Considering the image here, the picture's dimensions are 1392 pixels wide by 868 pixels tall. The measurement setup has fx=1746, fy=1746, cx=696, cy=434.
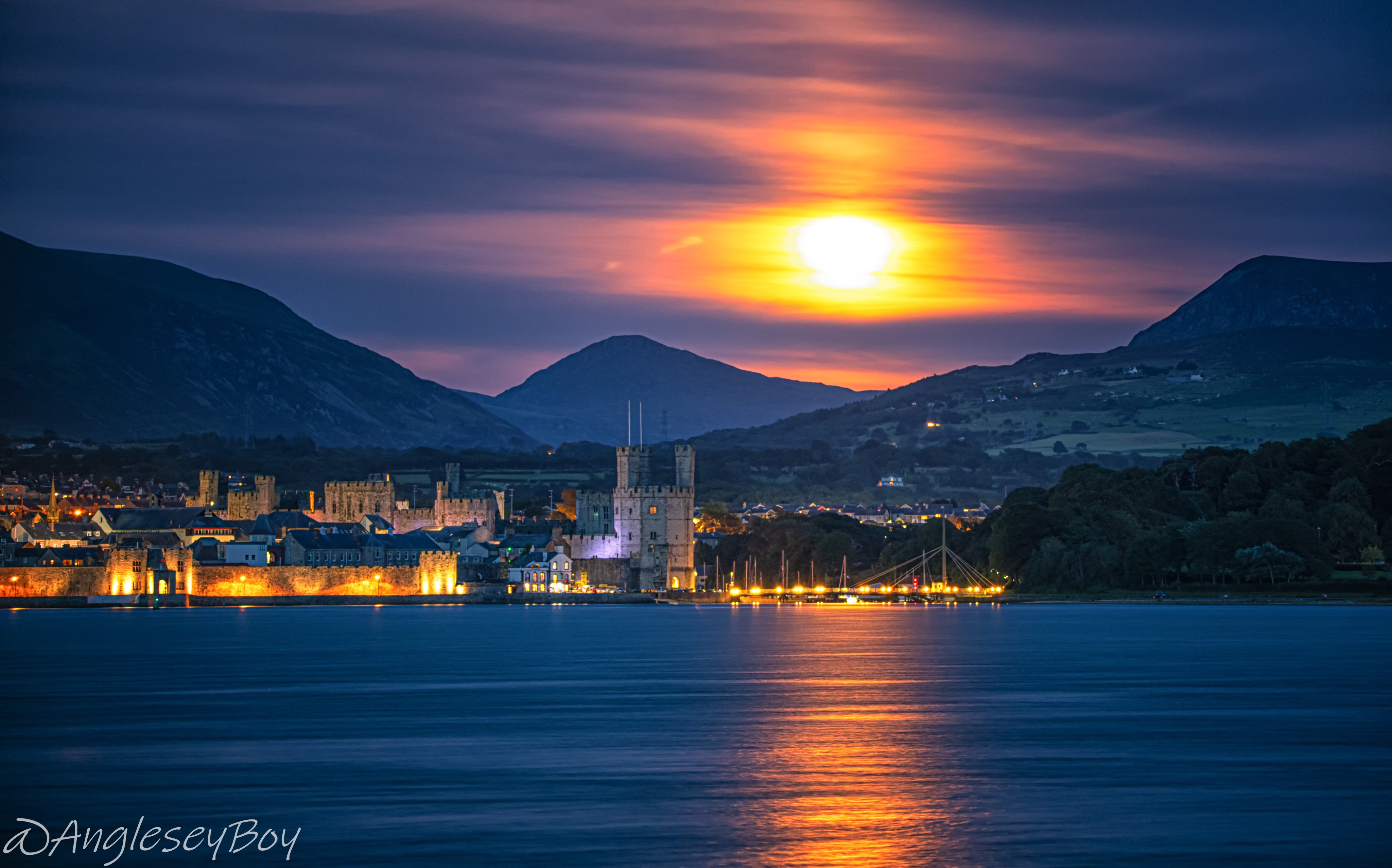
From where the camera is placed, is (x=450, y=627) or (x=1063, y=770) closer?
(x=1063, y=770)

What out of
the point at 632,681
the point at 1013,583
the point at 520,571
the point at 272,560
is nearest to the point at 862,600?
the point at 1013,583

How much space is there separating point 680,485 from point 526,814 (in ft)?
314

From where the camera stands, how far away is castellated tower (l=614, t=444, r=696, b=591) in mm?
118000

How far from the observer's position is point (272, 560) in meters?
107

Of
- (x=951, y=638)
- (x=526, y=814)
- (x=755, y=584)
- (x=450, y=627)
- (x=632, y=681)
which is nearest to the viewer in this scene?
(x=526, y=814)

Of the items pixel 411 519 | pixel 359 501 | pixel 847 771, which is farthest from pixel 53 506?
pixel 847 771

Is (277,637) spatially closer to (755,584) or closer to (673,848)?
(673,848)

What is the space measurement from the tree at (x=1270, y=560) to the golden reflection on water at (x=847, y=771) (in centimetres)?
5182

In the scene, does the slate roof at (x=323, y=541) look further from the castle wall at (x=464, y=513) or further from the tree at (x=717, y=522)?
the tree at (x=717, y=522)

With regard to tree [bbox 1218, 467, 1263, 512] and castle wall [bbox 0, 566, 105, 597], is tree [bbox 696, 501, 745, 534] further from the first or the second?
castle wall [bbox 0, 566, 105, 597]

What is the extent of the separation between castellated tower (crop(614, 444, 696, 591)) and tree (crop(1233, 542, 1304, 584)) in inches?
1438

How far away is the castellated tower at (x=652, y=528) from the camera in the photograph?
118m
